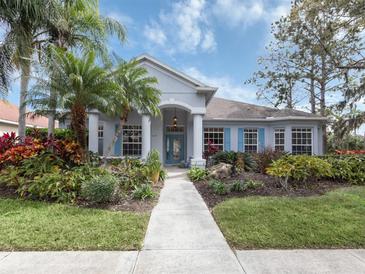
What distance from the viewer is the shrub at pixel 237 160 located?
13153 mm

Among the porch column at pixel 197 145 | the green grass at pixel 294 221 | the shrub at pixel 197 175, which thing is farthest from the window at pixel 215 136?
the green grass at pixel 294 221

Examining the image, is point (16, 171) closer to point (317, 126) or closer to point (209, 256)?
point (209, 256)

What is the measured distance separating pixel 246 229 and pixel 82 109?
7.21 meters

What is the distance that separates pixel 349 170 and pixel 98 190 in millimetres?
9780

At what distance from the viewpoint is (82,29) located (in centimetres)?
1299

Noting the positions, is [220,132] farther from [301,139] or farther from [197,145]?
[301,139]

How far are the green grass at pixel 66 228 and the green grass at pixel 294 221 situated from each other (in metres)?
2.00

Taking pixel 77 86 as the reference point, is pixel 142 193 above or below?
below

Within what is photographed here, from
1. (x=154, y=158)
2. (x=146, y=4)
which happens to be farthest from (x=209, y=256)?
(x=146, y=4)

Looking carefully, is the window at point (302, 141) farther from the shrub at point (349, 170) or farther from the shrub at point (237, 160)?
the shrub at point (349, 170)

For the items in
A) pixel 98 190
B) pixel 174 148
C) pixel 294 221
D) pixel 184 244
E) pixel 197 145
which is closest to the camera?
pixel 184 244

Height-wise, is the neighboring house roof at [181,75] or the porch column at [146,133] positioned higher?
the neighboring house roof at [181,75]

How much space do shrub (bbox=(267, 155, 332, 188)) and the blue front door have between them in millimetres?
9198

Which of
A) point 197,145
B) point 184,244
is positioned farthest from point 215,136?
point 184,244
